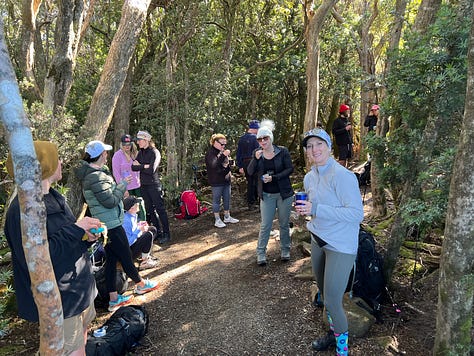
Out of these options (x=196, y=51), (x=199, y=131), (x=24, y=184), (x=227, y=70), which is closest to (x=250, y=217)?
(x=199, y=131)

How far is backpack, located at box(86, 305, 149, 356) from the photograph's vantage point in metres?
3.24

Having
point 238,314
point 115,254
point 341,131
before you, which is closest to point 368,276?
point 238,314

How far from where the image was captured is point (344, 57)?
1303cm

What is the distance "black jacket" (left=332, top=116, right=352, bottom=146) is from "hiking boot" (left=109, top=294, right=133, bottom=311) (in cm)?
746

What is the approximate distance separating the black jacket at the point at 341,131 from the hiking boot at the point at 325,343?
7389mm

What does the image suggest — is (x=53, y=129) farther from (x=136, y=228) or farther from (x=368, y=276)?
(x=368, y=276)

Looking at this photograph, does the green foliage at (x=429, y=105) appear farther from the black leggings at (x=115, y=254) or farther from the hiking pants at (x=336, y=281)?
the black leggings at (x=115, y=254)

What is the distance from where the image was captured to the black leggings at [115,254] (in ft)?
13.4

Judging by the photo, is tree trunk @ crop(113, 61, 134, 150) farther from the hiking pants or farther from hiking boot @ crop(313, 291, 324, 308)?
the hiking pants

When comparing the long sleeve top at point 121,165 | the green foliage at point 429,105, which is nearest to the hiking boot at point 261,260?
the green foliage at point 429,105

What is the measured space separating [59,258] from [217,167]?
5134 millimetres

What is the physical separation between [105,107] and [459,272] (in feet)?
15.0

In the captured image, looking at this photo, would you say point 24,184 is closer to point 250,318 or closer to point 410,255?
point 250,318

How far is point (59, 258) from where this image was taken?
2316 mm
